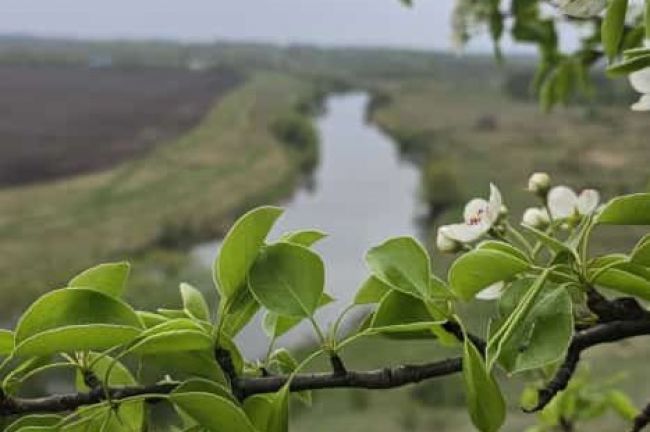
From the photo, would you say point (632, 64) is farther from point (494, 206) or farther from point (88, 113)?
point (88, 113)

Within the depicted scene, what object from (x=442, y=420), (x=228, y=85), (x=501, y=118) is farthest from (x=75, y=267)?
(x=228, y=85)

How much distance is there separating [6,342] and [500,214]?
0.29 meters

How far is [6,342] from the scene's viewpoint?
506 millimetres

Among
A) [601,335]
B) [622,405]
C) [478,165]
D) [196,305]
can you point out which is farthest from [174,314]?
[478,165]

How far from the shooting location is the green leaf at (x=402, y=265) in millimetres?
507

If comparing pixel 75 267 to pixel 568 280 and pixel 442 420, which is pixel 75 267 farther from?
pixel 568 280

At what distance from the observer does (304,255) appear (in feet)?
1.71

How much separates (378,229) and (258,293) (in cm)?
1551

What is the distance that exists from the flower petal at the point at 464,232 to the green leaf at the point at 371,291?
0.07 meters

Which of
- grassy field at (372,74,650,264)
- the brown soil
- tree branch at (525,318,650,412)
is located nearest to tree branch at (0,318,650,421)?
tree branch at (525,318,650,412)

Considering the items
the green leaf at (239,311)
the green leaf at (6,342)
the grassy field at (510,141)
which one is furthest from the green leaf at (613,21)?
the grassy field at (510,141)

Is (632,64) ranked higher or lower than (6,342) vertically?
higher

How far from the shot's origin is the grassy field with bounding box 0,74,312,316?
1518 centimetres

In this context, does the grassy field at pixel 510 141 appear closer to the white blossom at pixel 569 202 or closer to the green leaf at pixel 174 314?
the white blossom at pixel 569 202
